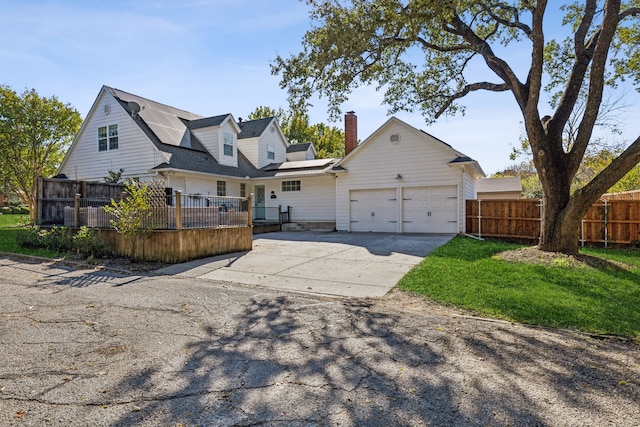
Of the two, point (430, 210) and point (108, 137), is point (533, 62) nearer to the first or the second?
point (430, 210)

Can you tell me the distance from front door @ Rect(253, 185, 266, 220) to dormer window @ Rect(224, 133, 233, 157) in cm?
267

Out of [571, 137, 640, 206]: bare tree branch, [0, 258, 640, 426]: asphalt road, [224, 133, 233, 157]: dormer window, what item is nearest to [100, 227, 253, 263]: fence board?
[0, 258, 640, 426]: asphalt road

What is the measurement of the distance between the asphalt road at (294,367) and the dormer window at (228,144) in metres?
15.6

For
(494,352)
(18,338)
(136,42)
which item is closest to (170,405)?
(18,338)

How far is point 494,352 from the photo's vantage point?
380 cm

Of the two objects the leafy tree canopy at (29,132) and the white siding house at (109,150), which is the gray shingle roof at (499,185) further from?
the leafy tree canopy at (29,132)

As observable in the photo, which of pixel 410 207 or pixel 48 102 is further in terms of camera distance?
pixel 48 102

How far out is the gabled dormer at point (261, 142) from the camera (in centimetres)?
2283

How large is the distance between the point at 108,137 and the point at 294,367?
19.4 metres

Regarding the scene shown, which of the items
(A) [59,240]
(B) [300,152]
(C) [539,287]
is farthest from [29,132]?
(C) [539,287]

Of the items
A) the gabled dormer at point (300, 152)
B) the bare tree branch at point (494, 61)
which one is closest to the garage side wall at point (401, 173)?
the bare tree branch at point (494, 61)

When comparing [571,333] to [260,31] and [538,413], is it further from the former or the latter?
[260,31]

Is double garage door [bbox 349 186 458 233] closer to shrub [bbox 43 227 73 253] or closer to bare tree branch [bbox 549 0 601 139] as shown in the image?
bare tree branch [bbox 549 0 601 139]

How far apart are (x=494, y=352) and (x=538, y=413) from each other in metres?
1.20
